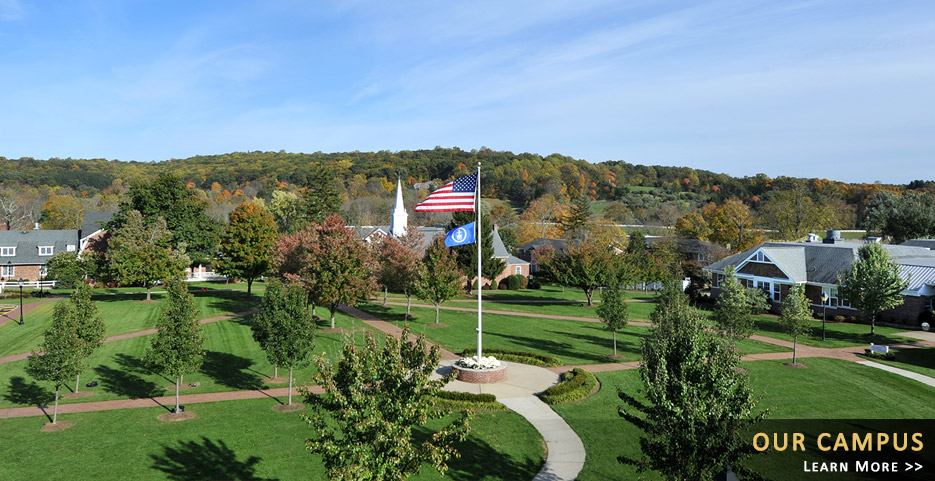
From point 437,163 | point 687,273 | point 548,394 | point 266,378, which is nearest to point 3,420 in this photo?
point 266,378

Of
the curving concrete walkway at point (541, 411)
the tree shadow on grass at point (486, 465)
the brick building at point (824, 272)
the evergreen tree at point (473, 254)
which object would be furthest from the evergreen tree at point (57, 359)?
the brick building at point (824, 272)

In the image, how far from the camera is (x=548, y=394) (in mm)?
23750

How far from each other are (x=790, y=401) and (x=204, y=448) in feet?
76.1

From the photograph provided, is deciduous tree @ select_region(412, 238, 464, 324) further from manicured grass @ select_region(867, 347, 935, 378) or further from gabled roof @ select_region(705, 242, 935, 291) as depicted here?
manicured grass @ select_region(867, 347, 935, 378)

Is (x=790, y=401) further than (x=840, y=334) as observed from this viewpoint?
No

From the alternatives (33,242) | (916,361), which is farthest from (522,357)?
(33,242)

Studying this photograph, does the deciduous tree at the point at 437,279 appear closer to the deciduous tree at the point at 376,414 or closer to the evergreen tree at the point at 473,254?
the evergreen tree at the point at 473,254

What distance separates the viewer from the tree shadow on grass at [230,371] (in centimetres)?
2585

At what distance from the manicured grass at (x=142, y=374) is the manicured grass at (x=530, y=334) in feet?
22.4

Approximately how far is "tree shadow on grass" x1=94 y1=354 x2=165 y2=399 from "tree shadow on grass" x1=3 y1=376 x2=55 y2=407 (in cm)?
205

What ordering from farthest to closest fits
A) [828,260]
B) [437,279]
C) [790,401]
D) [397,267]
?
[828,260] < [397,267] < [437,279] < [790,401]

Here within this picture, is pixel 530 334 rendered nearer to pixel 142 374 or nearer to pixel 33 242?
pixel 142 374

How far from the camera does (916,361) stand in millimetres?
32594

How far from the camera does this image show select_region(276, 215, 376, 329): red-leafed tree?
3531 centimetres
